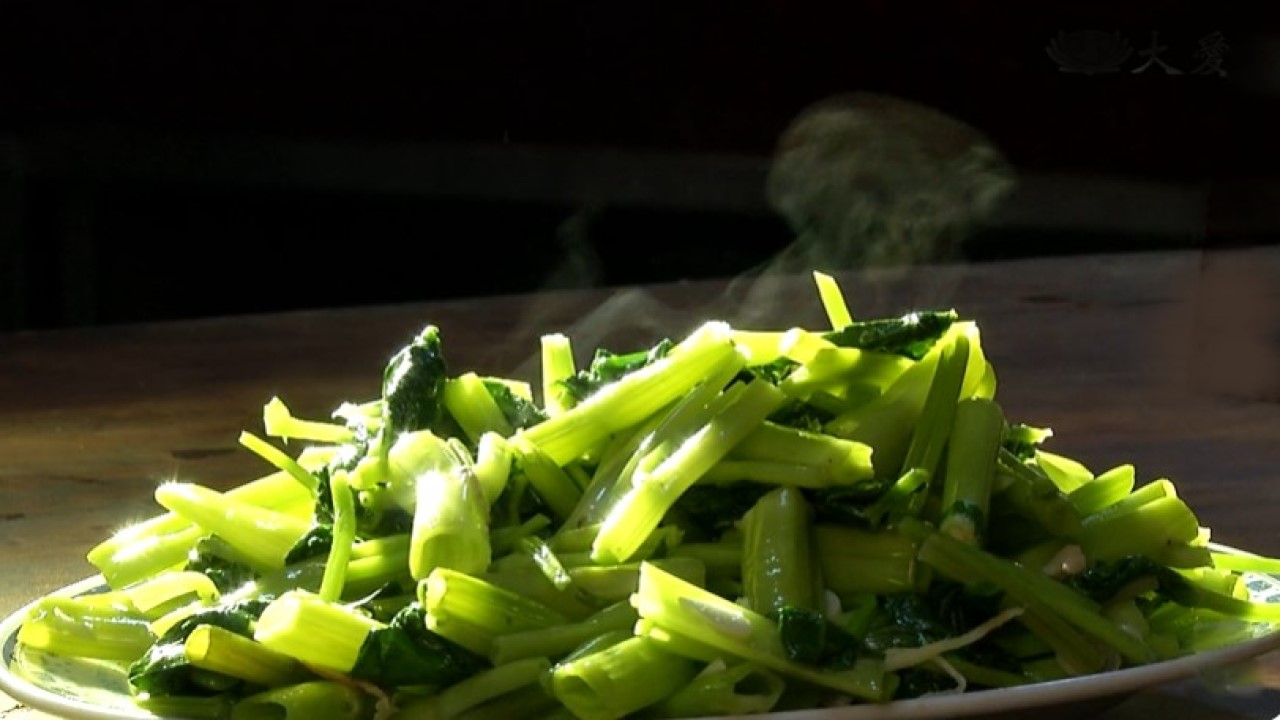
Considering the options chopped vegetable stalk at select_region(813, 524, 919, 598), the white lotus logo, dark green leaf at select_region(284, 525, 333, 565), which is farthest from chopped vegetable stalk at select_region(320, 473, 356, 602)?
the white lotus logo

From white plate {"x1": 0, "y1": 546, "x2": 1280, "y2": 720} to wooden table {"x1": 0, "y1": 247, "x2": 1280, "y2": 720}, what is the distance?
104mm

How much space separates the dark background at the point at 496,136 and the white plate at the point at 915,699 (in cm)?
330

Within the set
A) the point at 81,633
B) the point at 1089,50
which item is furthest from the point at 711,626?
the point at 1089,50

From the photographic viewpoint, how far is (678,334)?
283cm

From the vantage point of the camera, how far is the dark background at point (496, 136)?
→ 425cm

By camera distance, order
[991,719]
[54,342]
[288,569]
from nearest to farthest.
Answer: [991,719]
[288,569]
[54,342]

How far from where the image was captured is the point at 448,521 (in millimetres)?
899

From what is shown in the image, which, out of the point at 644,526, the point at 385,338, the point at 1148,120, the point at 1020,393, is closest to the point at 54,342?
the point at 385,338

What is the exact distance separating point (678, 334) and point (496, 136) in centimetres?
187

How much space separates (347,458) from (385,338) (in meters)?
1.83

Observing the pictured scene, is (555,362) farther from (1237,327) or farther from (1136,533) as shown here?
(1237,327)

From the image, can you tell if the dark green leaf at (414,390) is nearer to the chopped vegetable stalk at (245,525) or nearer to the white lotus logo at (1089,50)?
the chopped vegetable stalk at (245,525)

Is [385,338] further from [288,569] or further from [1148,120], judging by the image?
[1148,120]

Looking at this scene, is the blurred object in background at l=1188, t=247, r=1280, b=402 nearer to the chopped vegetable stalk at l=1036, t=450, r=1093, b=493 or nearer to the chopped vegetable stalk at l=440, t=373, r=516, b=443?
the chopped vegetable stalk at l=1036, t=450, r=1093, b=493
